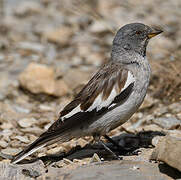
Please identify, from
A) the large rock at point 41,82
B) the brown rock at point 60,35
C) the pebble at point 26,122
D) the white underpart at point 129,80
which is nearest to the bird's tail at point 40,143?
the white underpart at point 129,80

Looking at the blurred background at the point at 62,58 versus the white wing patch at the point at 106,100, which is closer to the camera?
A: the white wing patch at the point at 106,100

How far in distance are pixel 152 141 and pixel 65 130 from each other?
106cm

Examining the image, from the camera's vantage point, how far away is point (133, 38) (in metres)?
5.45

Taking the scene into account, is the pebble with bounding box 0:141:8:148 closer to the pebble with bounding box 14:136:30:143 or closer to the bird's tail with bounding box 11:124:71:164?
the pebble with bounding box 14:136:30:143

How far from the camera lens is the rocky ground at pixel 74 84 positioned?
4379mm

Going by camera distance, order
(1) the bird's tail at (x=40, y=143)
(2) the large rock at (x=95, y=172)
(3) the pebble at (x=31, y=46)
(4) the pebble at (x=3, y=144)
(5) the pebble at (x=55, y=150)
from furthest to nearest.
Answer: (3) the pebble at (x=31, y=46), (4) the pebble at (x=3, y=144), (5) the pebble at (x=55, y=150), (1) the bird's tail at (x=40, y=143), (2) the large rock at (x=95, y=172)

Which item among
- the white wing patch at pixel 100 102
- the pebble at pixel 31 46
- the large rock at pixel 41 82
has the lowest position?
the large rock at pixel 41 82

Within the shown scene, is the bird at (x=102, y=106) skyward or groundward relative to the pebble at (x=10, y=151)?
skyward

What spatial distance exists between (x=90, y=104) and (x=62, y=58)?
13.0 feet

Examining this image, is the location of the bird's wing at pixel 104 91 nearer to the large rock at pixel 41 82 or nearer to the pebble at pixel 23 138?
the pebble at pixel 23 138

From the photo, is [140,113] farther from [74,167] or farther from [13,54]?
[13,54]

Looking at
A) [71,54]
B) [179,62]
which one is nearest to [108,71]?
[179,62]

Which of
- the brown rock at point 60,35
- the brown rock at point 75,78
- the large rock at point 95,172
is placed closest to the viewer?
the large rock at point 95,172

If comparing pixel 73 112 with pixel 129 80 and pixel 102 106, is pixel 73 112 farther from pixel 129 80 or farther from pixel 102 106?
pixel 129 80
